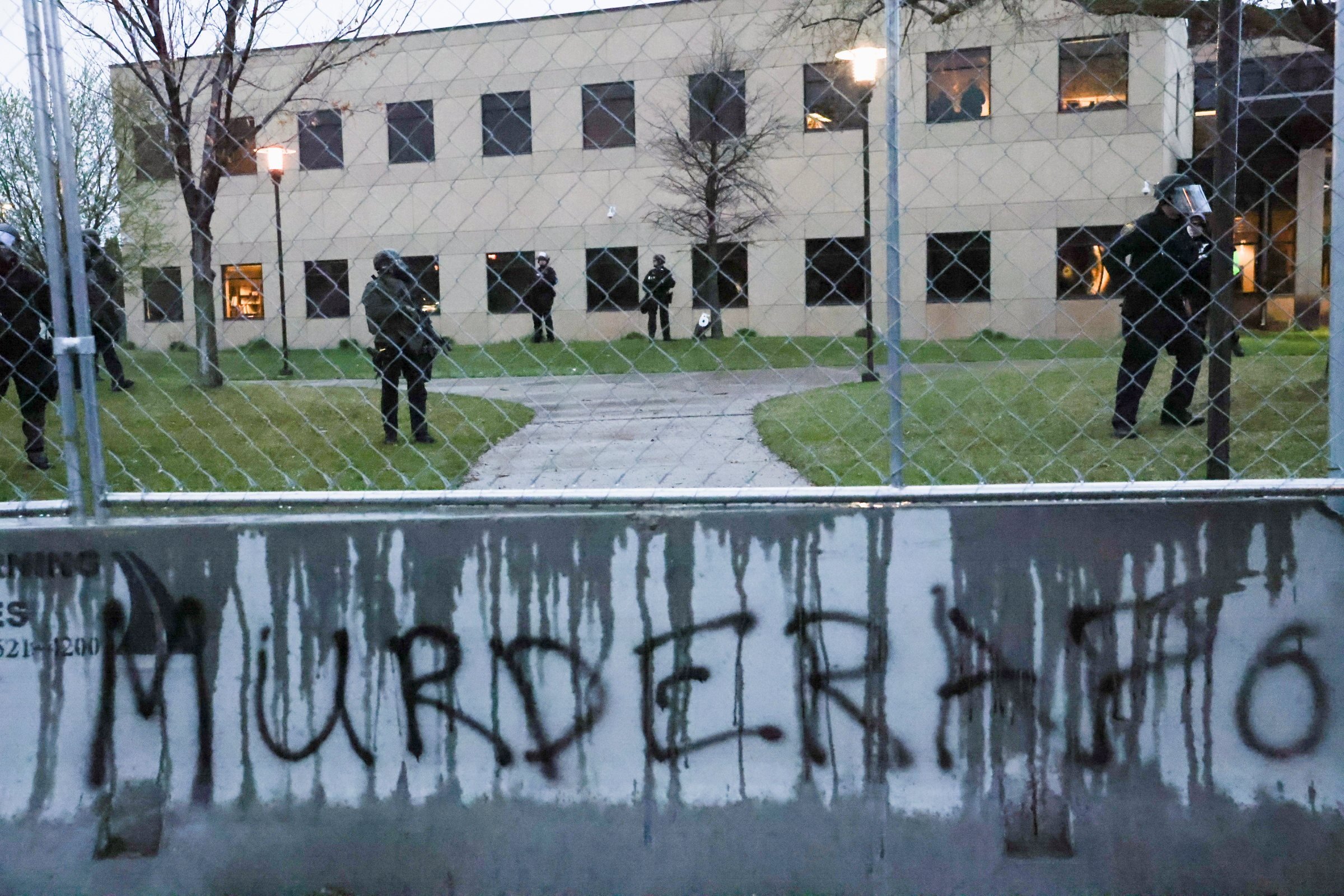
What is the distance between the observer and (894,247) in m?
2.68

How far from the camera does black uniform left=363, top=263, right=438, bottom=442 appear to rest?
2.88 metres

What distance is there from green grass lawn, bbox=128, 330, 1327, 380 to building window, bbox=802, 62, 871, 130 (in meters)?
0.55

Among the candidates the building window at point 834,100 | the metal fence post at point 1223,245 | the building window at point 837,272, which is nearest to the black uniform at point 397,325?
the building window at point 837,272

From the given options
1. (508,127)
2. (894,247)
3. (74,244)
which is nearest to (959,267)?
(894,247)

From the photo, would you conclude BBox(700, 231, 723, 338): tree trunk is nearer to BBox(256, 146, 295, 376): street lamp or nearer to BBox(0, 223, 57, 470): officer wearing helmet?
BBox(256, 146, 295, 376): street lamp

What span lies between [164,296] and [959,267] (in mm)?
2174

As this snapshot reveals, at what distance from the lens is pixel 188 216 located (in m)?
3.80

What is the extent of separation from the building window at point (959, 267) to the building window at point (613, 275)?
0.73 meters

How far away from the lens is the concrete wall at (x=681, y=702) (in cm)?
269

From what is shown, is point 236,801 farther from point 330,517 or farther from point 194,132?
point 194,132

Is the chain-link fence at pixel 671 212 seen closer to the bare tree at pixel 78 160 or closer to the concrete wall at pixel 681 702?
the concrete wall at pixel 681 702

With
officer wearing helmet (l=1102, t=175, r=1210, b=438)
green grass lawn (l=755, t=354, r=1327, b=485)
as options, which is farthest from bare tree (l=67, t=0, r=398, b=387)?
officer wearing helmet (l=1102, t=175, r=1210, b=438)

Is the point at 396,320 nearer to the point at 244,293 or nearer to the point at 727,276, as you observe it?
the point at 244,293

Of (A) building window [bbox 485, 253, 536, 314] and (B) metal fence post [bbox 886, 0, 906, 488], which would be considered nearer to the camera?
(B) metal fence post [bbox 886, 0, 906, 488]
